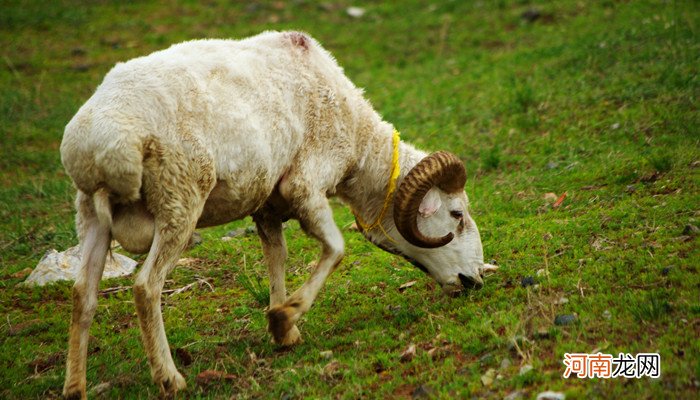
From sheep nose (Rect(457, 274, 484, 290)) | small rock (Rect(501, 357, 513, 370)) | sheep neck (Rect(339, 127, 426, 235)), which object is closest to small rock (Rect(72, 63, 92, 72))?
sheep neck (Rect(339, 127, 426, 235))

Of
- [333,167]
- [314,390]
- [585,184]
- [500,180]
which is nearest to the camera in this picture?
[314,390]

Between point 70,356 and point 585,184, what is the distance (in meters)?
5.93

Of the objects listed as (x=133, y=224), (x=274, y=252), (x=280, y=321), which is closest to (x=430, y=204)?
(x=274, y=252)

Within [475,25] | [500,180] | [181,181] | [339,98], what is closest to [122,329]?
[181,181]

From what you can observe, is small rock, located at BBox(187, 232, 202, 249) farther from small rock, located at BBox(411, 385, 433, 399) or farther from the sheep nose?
small rock, located at BBox(411, 385, 433, 399)

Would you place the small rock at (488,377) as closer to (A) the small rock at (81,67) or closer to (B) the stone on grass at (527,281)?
(B) the stone on grass at (527,281)

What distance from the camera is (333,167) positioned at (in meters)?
6.66

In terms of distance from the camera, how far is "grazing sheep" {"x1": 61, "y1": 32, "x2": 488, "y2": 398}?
539 cm

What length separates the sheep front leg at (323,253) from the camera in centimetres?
618

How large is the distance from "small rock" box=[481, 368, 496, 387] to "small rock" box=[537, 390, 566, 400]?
43 centimetres

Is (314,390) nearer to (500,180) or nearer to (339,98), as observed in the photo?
(339,98)

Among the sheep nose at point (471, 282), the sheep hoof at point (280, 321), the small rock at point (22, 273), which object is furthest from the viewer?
the small rock at point (22, 273)

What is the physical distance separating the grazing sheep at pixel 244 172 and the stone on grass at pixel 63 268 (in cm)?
221

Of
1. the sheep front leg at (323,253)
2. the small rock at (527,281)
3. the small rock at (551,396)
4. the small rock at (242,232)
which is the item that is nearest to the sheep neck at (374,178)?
the sheep front leg at (323,253)
